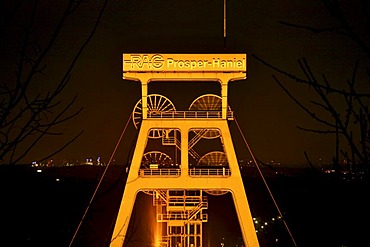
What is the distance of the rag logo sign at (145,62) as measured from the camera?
909 inches

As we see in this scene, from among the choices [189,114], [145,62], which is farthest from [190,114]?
[145,62]

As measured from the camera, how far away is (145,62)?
23.2 metres

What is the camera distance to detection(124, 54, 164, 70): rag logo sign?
75.7 feet

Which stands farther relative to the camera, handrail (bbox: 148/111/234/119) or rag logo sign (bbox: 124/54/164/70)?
handrail (bbox: 148/111/234/119)

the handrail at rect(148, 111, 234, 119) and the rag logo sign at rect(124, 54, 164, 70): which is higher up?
the rag logo sign at rect(124, 54, 164, 70)

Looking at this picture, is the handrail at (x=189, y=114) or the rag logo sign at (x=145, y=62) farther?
the handrail at (x=189, y=114)

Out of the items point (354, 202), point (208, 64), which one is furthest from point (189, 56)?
point (354, 202)

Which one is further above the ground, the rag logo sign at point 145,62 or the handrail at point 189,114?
the rag logo sign at point 145,62

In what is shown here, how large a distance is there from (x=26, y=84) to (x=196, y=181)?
18.5 m

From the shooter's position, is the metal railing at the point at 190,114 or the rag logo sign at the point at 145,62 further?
the metal railing at the point at 190,114

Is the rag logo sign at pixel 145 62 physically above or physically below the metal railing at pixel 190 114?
above

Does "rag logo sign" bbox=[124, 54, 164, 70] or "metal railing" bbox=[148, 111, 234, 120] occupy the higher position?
"rag logo sign" bbox=[124, 54, 164, 70]

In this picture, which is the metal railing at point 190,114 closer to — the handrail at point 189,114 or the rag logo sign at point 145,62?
the handrail at point 189,114

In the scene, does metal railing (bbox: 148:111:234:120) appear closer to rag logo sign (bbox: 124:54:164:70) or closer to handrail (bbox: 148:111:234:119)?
handrail (bbox: 148:111:234:119)
